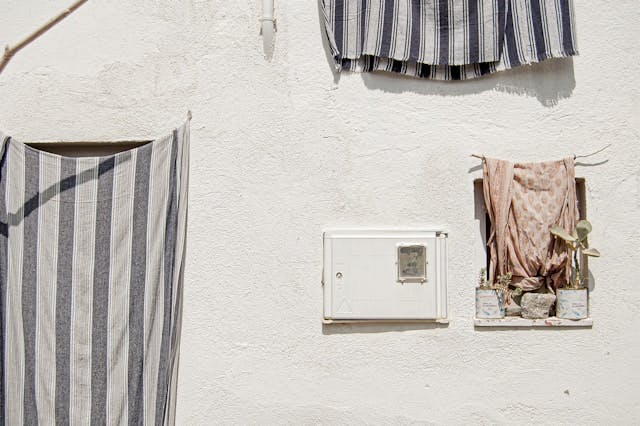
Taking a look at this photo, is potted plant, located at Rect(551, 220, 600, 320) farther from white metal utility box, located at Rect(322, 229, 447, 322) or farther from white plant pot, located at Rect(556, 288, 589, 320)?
white metal utility box, located at Rect(322, 229, 447, 322)

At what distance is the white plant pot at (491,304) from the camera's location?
3.62 meters

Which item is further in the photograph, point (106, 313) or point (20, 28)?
point (20, 28)

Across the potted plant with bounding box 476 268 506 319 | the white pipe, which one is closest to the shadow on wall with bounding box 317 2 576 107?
the white pipe

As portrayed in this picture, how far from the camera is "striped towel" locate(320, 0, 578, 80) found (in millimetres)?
3744

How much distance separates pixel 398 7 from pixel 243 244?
1.87m

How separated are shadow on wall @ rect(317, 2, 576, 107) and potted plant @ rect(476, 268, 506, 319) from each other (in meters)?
1.26

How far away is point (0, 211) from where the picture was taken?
371 centimetres

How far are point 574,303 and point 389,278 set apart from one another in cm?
116

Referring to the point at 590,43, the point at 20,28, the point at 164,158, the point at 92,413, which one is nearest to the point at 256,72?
the point at 164,158

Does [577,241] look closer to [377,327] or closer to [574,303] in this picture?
[574,303]

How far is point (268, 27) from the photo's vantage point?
3768mm

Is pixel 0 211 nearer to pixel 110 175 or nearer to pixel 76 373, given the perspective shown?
pixel 110 175

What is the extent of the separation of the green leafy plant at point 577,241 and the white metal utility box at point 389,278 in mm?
763

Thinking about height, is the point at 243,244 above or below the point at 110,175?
below
